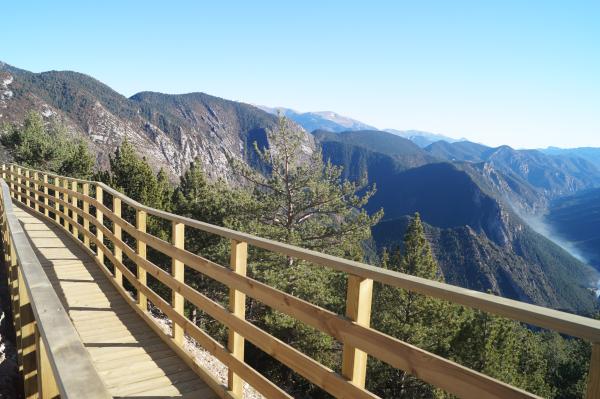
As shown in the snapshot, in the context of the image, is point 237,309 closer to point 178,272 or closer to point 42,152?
point 178,272

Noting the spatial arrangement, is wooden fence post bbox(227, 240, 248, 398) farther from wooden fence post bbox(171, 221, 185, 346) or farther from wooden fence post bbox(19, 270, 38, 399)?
wooden fence post bbox(19, 270, 38, 399)

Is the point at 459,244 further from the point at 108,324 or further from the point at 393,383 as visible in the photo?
the point at 108,324

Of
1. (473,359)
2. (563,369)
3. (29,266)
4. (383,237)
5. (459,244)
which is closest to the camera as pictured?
(29,266)

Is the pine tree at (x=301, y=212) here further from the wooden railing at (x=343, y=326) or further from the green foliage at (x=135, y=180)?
the wooden railing at (x=343, y=326)

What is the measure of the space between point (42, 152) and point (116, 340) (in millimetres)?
29615

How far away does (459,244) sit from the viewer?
154750 millimetres

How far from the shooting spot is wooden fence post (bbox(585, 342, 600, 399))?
4.55 ft

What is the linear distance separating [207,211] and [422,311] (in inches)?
459

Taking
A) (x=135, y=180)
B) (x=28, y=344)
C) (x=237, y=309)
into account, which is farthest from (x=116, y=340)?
(x=135, y=180)

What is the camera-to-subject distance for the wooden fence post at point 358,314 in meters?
2.24

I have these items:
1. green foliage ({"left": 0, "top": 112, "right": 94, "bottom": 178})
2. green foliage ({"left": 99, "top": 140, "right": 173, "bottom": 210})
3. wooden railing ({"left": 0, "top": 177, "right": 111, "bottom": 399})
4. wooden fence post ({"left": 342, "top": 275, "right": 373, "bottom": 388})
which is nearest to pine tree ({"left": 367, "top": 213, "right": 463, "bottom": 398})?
green foliage ({"left": 99, "top": 140, "right": 173, "bottom": 210})

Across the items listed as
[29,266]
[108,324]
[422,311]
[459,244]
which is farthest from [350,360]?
[459,244]

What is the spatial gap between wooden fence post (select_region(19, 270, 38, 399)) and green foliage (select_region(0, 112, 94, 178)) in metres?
29.4

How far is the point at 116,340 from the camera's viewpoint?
447 centimetres
